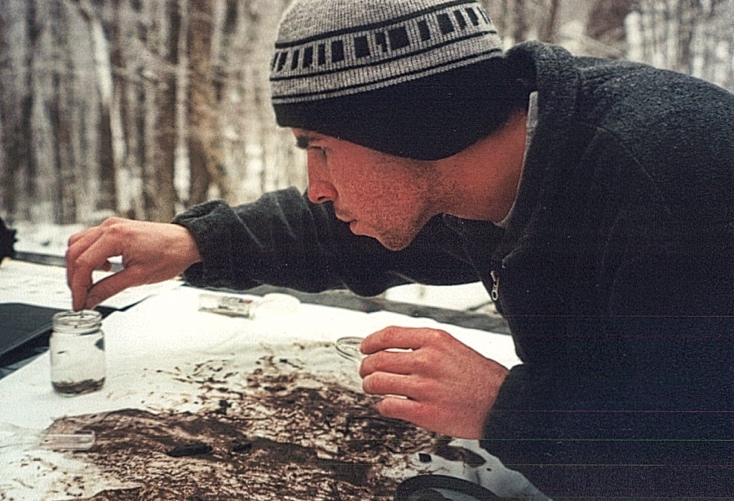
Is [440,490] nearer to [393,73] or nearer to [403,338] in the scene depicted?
[403,338]

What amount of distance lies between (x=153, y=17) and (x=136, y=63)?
16 cm

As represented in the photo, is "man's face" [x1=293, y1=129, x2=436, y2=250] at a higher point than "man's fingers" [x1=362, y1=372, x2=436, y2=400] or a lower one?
higher

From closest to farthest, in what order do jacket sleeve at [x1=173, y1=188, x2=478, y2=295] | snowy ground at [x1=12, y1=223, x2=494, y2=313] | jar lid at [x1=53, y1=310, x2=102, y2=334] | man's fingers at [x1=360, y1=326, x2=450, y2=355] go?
man's fingers at [x1=360, y1=326, x2=450, y2=355] → jar lid at [x1=53, y1=310, x2=102, y2=334] → jacket sleeve at [x1=173, y1=188, x2=478, y2=295] → snowy ground at [x1=12, y1=223, x2=494, y2=313]

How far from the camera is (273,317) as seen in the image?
1.31 meters

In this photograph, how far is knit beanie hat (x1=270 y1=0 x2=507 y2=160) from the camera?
2.49 feet

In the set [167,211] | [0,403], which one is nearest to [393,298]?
[0,403]

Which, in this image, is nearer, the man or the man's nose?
the man

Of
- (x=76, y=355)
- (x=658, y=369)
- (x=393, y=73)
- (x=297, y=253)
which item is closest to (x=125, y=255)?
(x=76, y=355)

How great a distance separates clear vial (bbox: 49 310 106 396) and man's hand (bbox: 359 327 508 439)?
0.45 metres

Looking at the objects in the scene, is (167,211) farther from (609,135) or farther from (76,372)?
(609,135)

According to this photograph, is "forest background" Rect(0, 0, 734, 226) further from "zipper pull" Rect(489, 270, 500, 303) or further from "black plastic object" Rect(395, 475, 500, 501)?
"black plastic object" Rect(395, 475, 500, 501)

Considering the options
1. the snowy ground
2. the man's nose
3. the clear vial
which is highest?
the man's nose

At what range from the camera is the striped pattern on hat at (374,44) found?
2.49 feet

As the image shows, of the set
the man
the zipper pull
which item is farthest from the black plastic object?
the zipper pull
